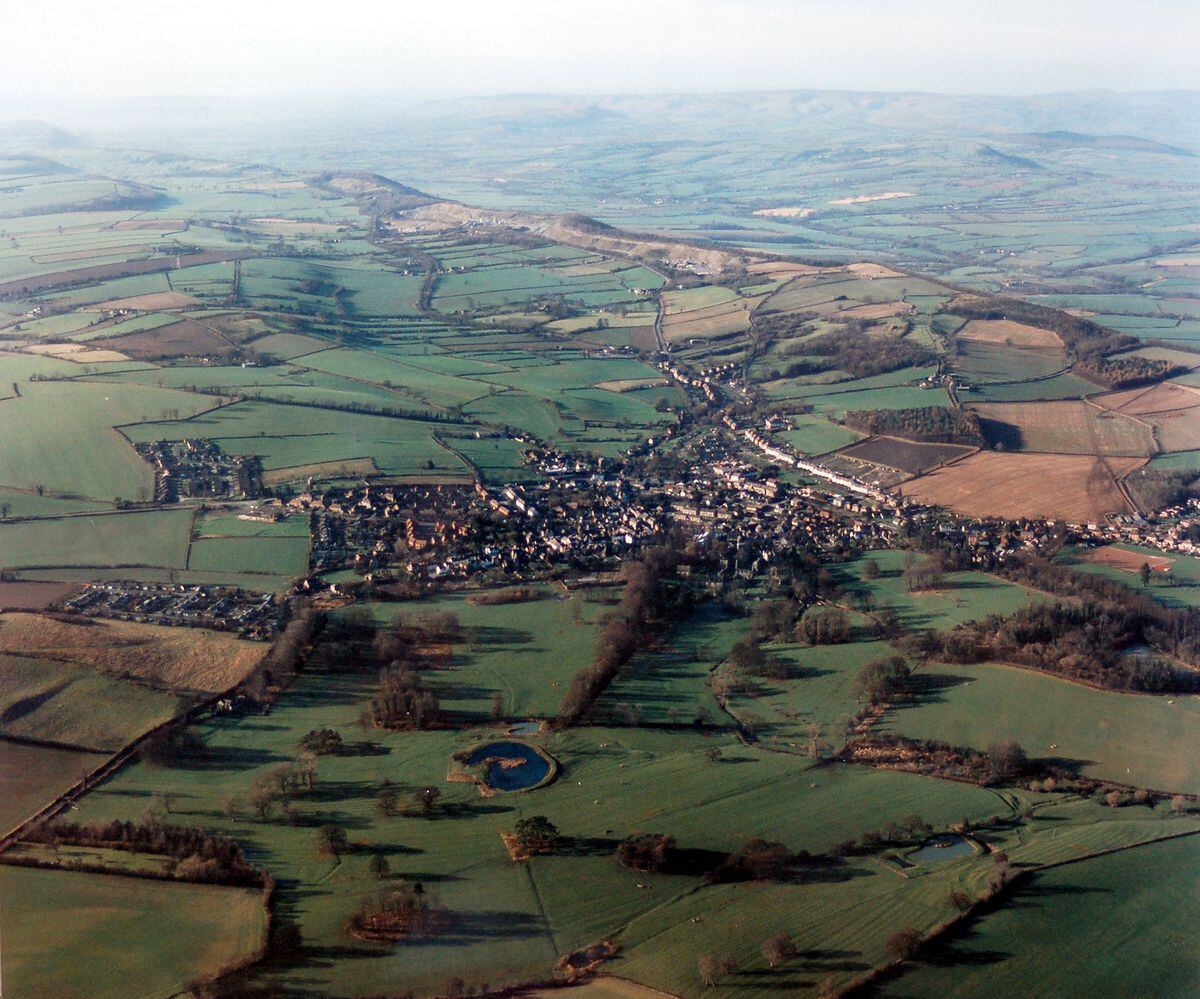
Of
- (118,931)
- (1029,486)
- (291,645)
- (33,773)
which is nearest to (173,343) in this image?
(291,645)

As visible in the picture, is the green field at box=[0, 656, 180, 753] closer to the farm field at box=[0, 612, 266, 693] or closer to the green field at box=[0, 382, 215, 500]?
the farm field at box=[0, 612, 266, 693]

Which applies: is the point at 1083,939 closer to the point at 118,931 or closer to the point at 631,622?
the point at 631,622

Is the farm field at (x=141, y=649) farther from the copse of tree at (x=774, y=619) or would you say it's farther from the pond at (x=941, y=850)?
the pond at (x=941, y=850)

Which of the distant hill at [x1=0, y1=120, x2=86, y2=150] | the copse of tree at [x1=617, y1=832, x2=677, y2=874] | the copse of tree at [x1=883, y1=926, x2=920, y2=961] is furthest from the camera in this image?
the distant hill at [x1=0, y1=120, x2=86, y2=150]

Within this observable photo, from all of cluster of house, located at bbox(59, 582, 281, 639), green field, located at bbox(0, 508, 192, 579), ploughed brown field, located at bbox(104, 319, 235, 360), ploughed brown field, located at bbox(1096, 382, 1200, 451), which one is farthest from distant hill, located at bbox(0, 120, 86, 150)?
ploughed brown field, located at bbox(1096, 382, 1200, 451)

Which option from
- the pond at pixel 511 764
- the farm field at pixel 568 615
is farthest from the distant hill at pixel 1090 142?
the pond at pixel 511 764
